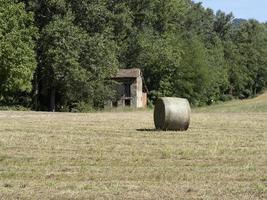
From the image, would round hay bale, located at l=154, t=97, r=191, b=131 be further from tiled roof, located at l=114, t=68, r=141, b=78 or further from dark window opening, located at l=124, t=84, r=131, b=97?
dark window opening, located at l=124, t=84, r=131, b=97

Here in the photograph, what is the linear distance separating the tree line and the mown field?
32.8 metres

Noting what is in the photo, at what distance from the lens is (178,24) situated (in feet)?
291

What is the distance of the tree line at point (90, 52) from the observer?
52375 millimetres

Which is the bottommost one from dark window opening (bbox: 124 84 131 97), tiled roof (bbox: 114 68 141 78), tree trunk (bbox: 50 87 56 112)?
tree trunk (bbox: 50 87 56 112)

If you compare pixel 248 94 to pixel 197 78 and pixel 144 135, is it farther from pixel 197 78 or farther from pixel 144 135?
pixel 144 135

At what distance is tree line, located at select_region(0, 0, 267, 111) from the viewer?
52.4m

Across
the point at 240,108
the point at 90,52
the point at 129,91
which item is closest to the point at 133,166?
the point at 240,108

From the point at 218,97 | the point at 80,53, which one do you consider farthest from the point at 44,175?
the point at 218,97

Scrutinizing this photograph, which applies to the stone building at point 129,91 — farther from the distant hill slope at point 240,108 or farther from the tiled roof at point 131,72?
the distant hill slope at point 240,108

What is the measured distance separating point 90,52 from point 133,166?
139 ft

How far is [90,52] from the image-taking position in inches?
2152

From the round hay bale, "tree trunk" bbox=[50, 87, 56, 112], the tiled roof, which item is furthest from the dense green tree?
the round hay bale

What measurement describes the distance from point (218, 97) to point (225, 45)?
17635mm

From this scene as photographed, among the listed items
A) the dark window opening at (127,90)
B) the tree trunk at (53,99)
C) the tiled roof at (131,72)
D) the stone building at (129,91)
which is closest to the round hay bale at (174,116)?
the tree trunk at (53,99)
